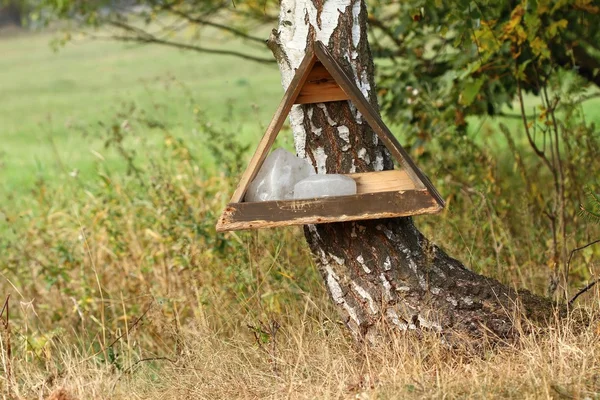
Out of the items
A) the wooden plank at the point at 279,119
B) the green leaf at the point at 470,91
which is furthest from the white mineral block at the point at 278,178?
the green leaf at the point at 470,91

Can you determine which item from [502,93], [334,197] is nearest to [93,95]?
[502,93]

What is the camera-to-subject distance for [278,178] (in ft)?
10.9

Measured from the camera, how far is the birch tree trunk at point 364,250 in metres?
3.40

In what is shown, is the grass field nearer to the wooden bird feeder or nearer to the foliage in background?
the foliage in background

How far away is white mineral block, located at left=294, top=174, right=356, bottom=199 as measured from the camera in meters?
3.18

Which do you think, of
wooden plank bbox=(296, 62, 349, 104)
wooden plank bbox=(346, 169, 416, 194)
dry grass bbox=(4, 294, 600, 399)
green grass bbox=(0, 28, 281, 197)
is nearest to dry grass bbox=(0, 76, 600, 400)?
dry grass bbox=(4, 294, 600, 399)

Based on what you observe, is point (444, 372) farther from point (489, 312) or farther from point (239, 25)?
point (239, 25)

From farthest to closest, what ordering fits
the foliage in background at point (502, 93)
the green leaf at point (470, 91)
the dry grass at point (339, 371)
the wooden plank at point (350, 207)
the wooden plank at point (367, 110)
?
the green leaf at point (470, 91) → the foliage in background at point (502, 93) → the wooden plank at point (367, 110) → the wooden plank at point (350, 207) → the dry grass at point (339, 371)

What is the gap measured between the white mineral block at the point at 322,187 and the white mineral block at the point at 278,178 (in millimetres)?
112

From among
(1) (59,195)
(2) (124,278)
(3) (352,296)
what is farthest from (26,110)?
(3) (352,296)

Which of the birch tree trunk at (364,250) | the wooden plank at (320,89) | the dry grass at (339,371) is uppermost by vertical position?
the wooden plank at (320,89)

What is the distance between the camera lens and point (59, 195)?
283 inches

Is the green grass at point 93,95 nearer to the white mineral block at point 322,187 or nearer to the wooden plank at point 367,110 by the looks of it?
the wooden plank at point 367,110

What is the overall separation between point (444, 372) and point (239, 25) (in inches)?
192
